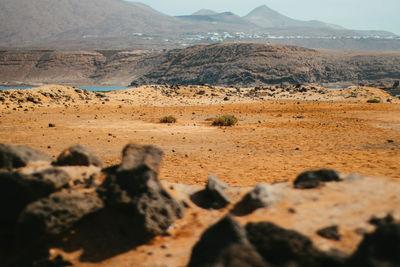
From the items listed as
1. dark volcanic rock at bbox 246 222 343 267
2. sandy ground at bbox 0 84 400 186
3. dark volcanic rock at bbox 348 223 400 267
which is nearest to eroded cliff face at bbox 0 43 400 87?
sandy ground at bbox 0 84 400 186

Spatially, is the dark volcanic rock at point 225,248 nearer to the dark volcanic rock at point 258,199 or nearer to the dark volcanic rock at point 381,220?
the dark volcanic rock at point 258,199

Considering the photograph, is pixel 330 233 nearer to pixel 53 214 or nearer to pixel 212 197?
pixel 212 197

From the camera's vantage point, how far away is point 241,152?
13172 mm

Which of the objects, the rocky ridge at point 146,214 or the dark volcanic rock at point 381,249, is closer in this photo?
the dark volcanic rock at point 381,249

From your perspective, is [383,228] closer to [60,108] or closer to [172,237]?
[172,237]

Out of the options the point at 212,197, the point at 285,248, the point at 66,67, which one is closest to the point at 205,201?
the point at 212,197

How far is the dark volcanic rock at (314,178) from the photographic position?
6.37 meters

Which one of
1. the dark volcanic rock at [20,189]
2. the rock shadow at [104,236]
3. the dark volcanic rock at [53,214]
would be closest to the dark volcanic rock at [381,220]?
the rock shadow at [104,236]

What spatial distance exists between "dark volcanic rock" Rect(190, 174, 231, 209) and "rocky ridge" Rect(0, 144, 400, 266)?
32mm

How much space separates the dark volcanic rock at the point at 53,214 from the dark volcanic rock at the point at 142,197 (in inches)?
15.8

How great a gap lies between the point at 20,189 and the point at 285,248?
15.8ft

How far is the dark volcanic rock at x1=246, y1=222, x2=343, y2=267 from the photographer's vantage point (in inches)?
153

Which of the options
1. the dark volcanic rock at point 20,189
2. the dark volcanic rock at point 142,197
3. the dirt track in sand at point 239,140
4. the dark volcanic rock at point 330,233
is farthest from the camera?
the dirt track in sand at point 239,140

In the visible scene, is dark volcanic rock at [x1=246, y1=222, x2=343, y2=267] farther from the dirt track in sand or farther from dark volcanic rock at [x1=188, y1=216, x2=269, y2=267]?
the dirt track in sand
